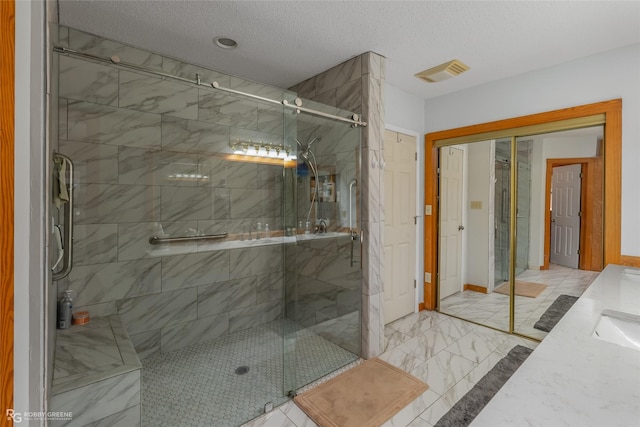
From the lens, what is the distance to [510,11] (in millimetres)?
1832

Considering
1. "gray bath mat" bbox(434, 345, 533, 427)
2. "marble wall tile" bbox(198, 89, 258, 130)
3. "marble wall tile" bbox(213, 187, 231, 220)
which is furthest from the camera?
"marble wall tile" bbox(213, 187, 231, 220)

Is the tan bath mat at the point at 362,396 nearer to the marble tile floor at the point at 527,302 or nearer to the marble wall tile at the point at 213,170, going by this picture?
the marble tile floor at the point at 527,302

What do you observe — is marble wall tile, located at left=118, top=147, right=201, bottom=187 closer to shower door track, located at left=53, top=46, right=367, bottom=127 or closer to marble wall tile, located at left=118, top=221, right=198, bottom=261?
marble wall tile, located at left=118, top=221, right=198, bottom=261

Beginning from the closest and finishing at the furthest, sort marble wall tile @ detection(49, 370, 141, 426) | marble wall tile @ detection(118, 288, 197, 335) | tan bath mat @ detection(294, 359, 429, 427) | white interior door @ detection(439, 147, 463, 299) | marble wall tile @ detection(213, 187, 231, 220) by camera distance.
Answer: marble wall tile @ detection(49, 370, 141, 426)
tan bath mat @ detection(294, 359, 429, 427)
marble wall tile @ detection(118, 288, 197, 335)
marble wall tile @ detection(213, 187, 231, 220)
white interior door @ detection(439, 147, 463, 299)

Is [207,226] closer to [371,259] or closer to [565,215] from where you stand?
[371,259]

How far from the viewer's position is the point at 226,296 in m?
2.83

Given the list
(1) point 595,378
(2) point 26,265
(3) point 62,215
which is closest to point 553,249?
(1) point 595,378

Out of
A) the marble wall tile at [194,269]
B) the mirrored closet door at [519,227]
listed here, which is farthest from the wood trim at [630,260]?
the marble wall tile at [194,269]

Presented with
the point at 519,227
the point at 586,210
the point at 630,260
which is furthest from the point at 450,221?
the point at 630,260

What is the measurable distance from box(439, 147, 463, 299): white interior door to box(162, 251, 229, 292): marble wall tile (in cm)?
249

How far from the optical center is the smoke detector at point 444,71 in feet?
8.36

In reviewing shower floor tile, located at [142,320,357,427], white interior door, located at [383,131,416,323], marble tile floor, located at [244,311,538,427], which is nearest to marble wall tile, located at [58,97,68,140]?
shower floor tile, located at [142,320,357,427]

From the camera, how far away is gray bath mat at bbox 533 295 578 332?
2.57 metres

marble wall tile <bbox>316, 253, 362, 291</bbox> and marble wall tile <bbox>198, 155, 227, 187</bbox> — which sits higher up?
marble wall tile <bbox>198, 155, 227, 187</bbox>
